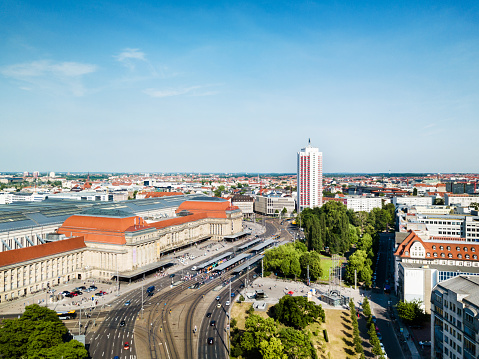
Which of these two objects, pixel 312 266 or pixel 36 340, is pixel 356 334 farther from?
pixel 36 340

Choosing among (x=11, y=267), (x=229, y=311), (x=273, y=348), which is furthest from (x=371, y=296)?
(x=11, y=267)

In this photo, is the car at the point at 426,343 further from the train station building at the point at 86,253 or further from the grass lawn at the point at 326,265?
the train station building at the point at 86,253

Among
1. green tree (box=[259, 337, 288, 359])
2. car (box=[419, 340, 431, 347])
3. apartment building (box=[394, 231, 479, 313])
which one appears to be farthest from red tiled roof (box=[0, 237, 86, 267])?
car (box=[419, 340, 431, 347])

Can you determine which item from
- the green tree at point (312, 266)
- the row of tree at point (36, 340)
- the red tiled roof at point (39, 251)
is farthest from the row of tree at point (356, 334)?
the red tiled roof at point (39, 251)

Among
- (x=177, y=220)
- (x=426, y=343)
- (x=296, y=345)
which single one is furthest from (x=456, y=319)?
(x=177, y=220)

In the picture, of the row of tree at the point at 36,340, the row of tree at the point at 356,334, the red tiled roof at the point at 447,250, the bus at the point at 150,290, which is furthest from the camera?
the bus at the point at 150,290

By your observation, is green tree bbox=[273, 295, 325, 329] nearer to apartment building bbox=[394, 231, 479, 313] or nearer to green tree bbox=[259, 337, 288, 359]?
green tree bbox=[259, 337, 288, 359]
